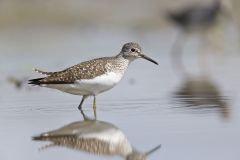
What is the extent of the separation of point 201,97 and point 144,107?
40.4 inches

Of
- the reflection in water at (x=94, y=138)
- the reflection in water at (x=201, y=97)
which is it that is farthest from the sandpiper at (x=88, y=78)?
the reflection in water at (x=201, y=97)

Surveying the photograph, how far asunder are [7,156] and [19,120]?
1639mm

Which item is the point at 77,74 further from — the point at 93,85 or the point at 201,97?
the point at 201,97

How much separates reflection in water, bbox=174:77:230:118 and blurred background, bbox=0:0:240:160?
0.01 meters

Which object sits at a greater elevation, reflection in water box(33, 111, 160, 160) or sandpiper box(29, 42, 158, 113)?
sandpiper box(29, 42, 158, 113)

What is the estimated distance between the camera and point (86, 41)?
1741cm

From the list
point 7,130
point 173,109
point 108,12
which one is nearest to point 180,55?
point 108,12

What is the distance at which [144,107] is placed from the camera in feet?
30.5

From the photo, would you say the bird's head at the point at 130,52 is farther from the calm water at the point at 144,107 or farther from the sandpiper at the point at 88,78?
the calm water at the point at 144,107

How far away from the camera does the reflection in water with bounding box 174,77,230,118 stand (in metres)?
9.00

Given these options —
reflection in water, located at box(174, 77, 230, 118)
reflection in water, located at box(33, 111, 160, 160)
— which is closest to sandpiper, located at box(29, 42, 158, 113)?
reflection in water, located at box(33, 111, 160, 160)

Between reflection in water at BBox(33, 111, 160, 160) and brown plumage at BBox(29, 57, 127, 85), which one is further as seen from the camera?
brown plumage at BBox(29, 57, 127, 85)

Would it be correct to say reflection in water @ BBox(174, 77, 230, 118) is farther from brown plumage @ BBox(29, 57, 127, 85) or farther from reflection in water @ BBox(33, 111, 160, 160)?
reflection in water @ BBox(33, 111, 160, 160)

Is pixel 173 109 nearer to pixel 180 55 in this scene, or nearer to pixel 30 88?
pixel 30 88
